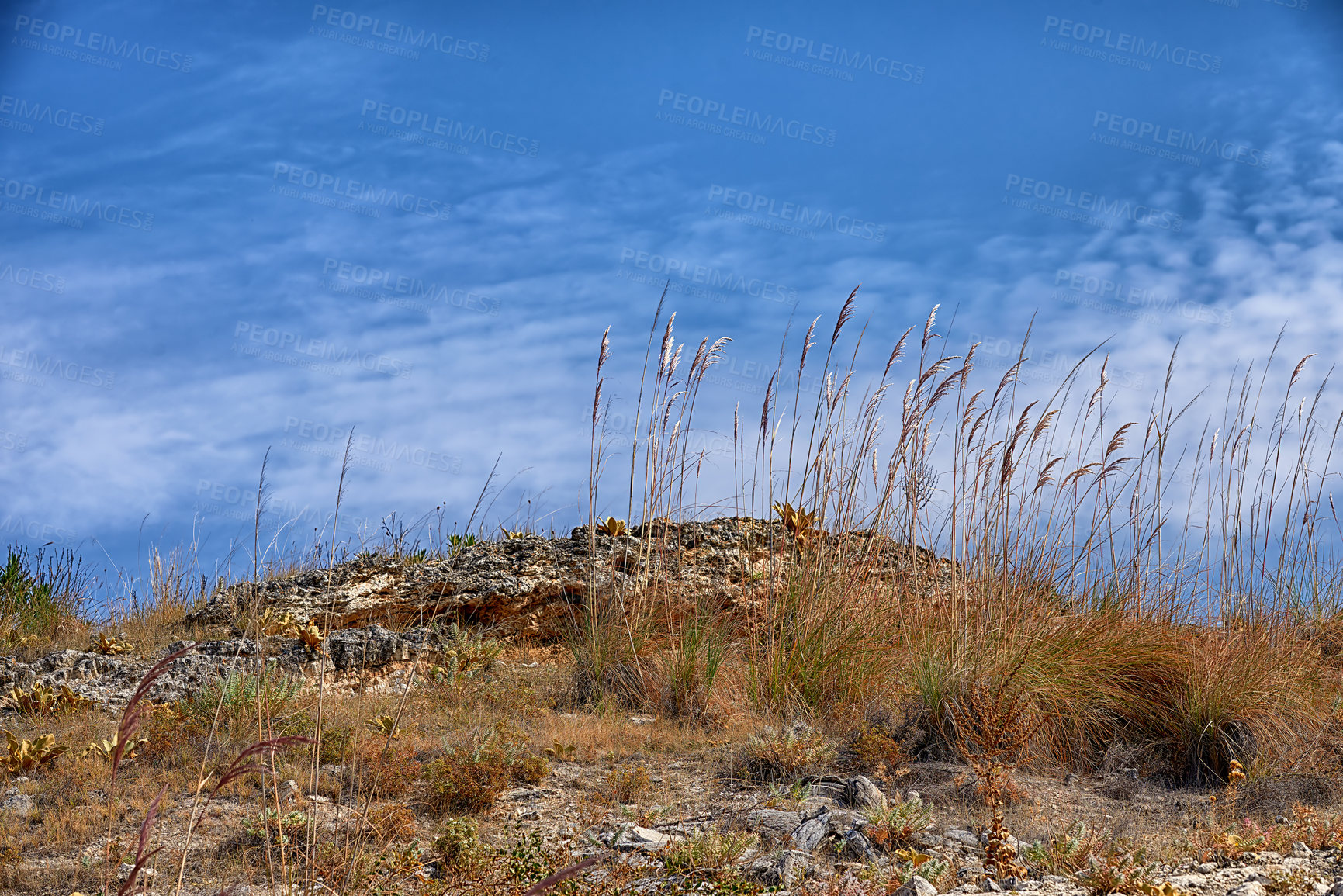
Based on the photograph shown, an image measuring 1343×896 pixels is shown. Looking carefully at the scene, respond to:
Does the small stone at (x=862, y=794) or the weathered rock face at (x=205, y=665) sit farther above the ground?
the weathered rock face at (x=205, y=665)

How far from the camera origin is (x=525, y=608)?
7.13 m

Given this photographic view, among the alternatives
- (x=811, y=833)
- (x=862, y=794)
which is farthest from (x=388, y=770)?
(x=862, y=794)

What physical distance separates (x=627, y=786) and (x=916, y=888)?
1625 millimetres

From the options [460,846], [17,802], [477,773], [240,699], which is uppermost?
[240,699]

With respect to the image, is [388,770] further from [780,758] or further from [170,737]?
[780,758]

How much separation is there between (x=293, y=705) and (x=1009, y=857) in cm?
381

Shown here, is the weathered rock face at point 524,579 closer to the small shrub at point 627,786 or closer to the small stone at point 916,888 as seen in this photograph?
the small shrub at point 627,786

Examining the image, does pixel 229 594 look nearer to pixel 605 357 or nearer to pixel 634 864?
pixel 605 357

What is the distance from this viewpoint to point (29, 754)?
443cm

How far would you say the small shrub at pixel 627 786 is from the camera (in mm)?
3984

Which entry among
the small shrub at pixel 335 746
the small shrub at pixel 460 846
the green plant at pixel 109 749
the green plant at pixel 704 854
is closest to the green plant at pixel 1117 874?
the green plant at pixel 704 854

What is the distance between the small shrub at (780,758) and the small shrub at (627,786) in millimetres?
522

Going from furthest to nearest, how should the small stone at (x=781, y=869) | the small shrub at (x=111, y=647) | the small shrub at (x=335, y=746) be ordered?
1. the small shrub at (x=111, y=647)
2. the small shrub at (x=335, y=746)
3. the small stone at (x=781, y=869)

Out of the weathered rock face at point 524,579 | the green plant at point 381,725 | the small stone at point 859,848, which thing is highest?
the weathered rock face at point 524,579
